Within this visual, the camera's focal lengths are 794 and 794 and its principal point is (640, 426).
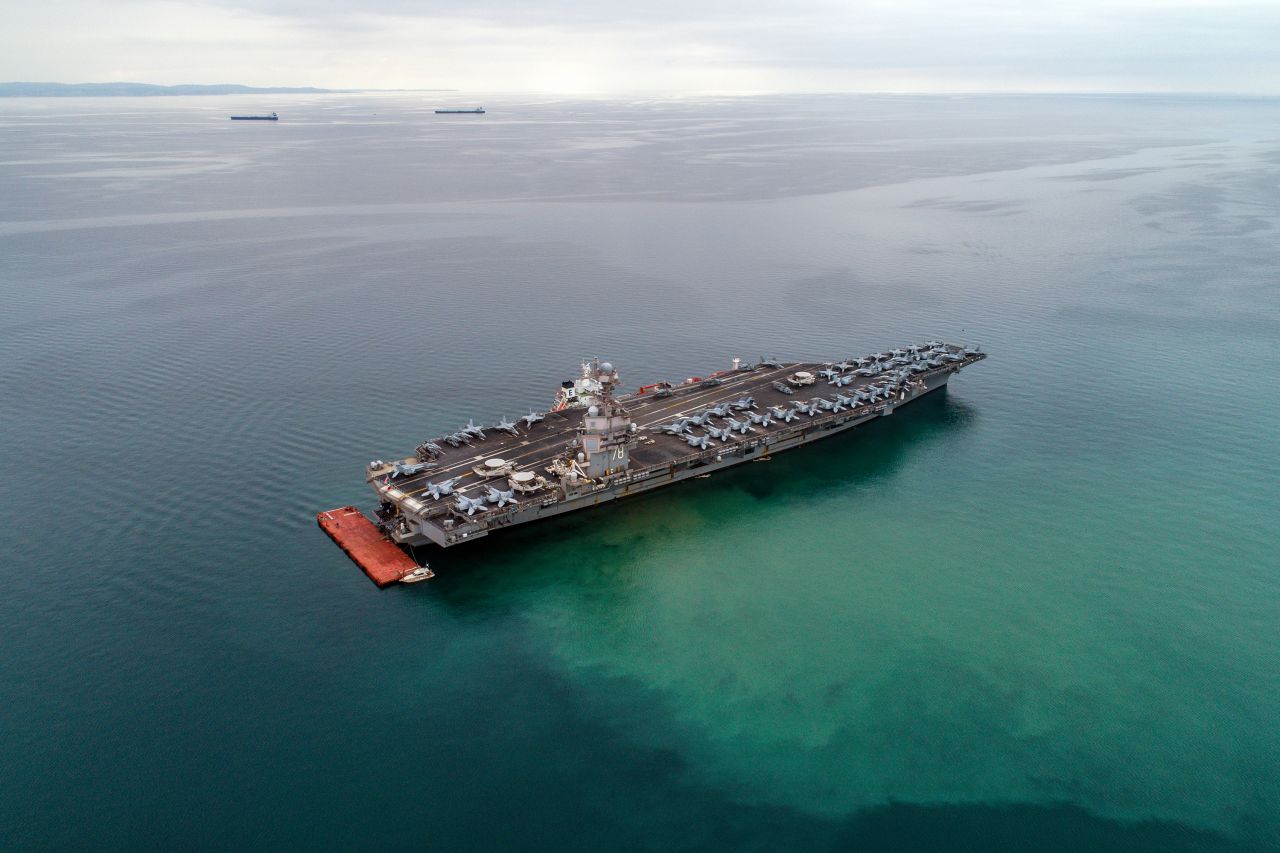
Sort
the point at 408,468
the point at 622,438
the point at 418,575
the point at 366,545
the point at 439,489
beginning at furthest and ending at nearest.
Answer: the point at 622,438 < the point at 408,468 < the point at 439,489 < the point at 366,545 < the point at 418,575

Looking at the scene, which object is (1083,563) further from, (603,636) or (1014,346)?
(1014,346)

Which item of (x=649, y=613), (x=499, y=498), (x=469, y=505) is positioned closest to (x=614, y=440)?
(x=499, y=498)

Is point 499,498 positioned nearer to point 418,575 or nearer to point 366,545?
point 418,575

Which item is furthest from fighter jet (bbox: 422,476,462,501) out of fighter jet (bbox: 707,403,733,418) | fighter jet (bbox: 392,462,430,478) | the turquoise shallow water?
fighter jet (bbox: 707,403,733,418)

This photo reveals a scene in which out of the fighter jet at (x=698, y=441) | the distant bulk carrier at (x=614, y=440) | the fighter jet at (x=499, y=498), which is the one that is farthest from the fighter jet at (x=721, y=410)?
the fighter jet at (x=499, y=498)

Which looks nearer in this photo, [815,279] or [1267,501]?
[1267,501]

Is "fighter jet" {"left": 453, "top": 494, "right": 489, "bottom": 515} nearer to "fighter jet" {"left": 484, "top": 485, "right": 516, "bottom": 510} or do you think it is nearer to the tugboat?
"fighter jet" {"left": 484, "top": 485, "right": 516, "bottom": 510}

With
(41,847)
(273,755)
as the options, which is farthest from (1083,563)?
(41,847)
